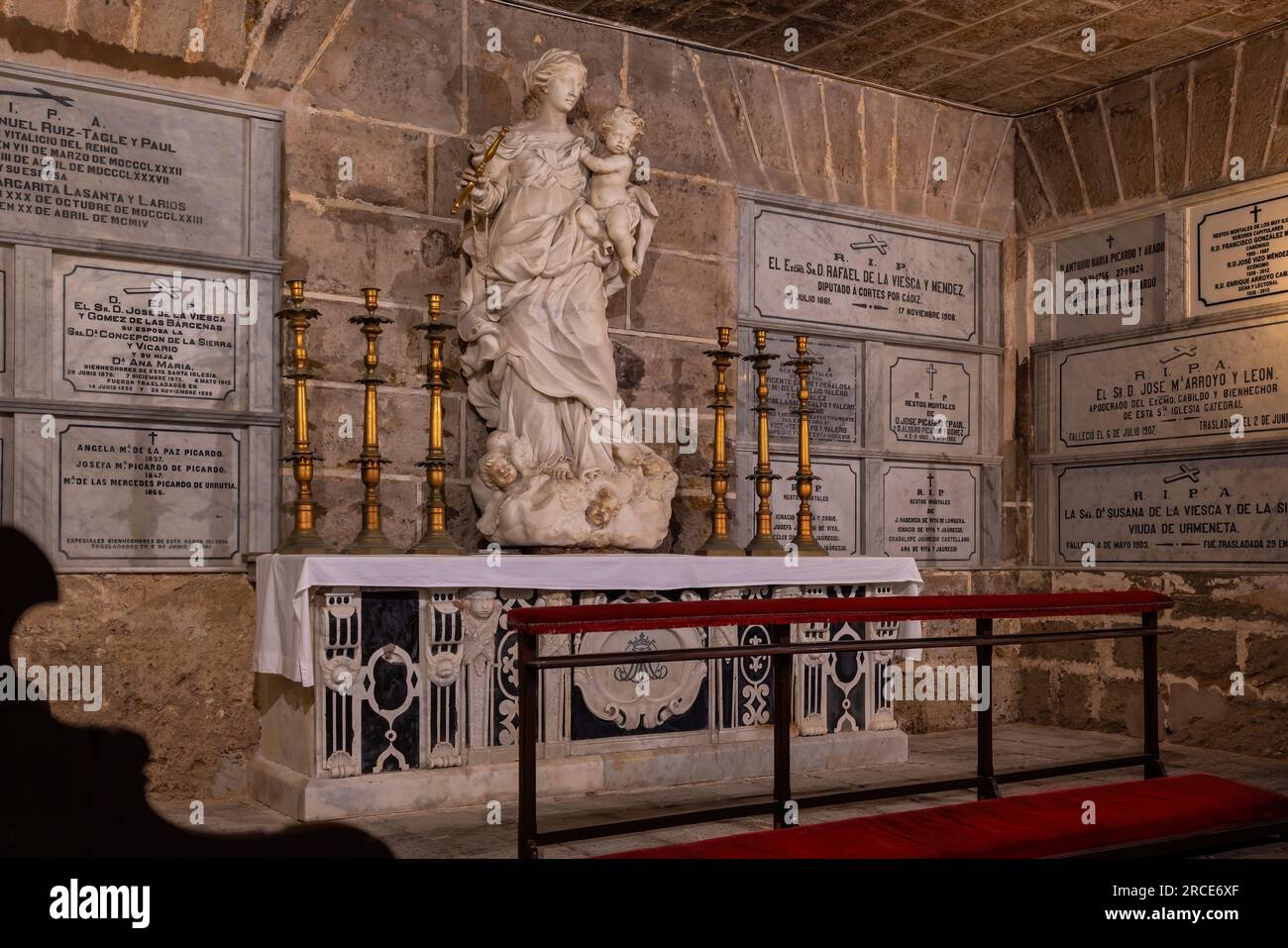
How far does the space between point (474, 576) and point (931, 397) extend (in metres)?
3.38

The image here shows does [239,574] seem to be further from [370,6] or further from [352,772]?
[370,6]

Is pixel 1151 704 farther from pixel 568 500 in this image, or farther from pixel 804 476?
pixel 568 500

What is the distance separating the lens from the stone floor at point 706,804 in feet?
13.6

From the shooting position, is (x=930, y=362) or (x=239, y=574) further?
(x=930, y=362)

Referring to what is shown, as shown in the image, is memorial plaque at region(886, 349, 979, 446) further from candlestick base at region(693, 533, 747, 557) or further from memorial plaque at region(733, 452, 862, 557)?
candlestick base at region(693, 533, 747, 557)

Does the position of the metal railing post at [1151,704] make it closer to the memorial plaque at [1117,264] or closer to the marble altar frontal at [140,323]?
the memorial plaque at [1117,264]

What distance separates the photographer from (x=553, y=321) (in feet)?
17.9

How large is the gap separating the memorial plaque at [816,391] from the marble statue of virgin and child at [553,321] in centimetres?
106

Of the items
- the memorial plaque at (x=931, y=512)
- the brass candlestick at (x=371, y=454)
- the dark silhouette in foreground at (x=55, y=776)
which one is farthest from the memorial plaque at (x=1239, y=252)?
the dark silhouette in foreground at (x=55, y=776)

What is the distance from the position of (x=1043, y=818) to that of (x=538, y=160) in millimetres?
3380

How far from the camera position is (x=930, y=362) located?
23.7 feet

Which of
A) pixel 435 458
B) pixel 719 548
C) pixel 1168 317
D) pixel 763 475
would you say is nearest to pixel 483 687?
→ pixel 435 458

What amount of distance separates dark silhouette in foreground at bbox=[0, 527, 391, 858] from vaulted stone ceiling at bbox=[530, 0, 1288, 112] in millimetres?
3371
